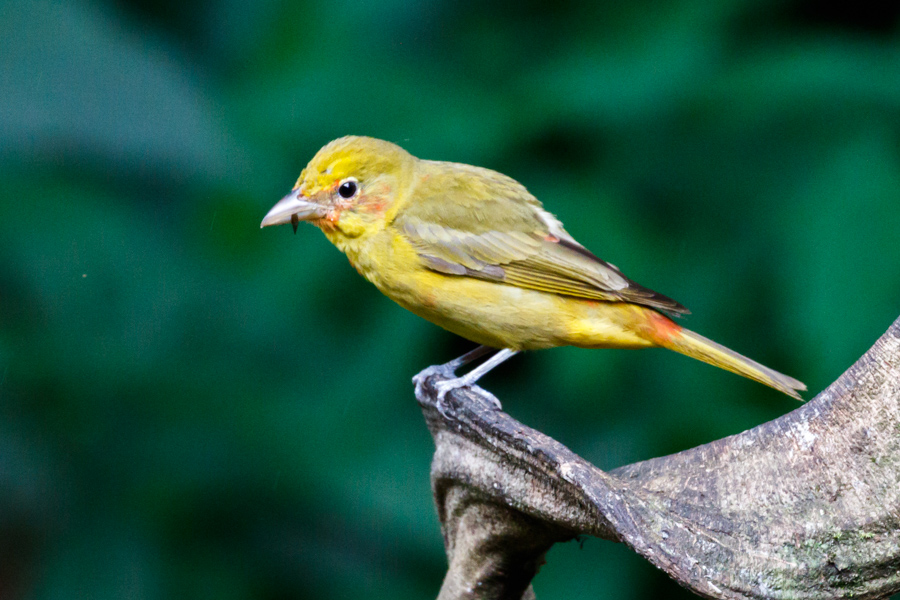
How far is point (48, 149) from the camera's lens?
110 inches

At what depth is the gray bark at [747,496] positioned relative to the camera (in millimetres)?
1371

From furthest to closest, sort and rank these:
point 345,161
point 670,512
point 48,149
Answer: point 48,149 → point 345,161 → point 670,512

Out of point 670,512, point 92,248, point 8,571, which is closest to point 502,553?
point 670,512

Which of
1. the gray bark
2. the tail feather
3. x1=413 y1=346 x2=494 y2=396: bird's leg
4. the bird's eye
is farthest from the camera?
x1=413 y1=346 x2=494 y2=396: bird's leg

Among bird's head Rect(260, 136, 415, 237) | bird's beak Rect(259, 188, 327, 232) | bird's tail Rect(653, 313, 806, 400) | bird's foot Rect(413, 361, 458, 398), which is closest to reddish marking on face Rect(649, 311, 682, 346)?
bird's tail Rect(653, 313, 806, 400)

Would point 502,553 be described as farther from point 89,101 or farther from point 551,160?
point 89,101

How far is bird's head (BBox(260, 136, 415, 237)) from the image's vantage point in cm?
209

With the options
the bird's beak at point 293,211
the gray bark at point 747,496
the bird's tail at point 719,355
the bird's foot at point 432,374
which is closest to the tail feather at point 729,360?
the bird's tail at point 719,355

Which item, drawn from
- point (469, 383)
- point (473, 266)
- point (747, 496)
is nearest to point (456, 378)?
point (469, 383)

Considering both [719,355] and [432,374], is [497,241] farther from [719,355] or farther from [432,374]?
[719,355]

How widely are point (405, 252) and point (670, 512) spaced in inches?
37.7

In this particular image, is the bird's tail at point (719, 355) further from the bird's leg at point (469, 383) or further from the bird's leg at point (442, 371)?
the bird's leg at point (442, 371)

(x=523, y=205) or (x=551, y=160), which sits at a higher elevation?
(x=551, y=160)

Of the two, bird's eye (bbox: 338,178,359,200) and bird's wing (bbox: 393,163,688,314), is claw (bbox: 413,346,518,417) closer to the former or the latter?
bird's wing (bbox: 393,163,688,314)
